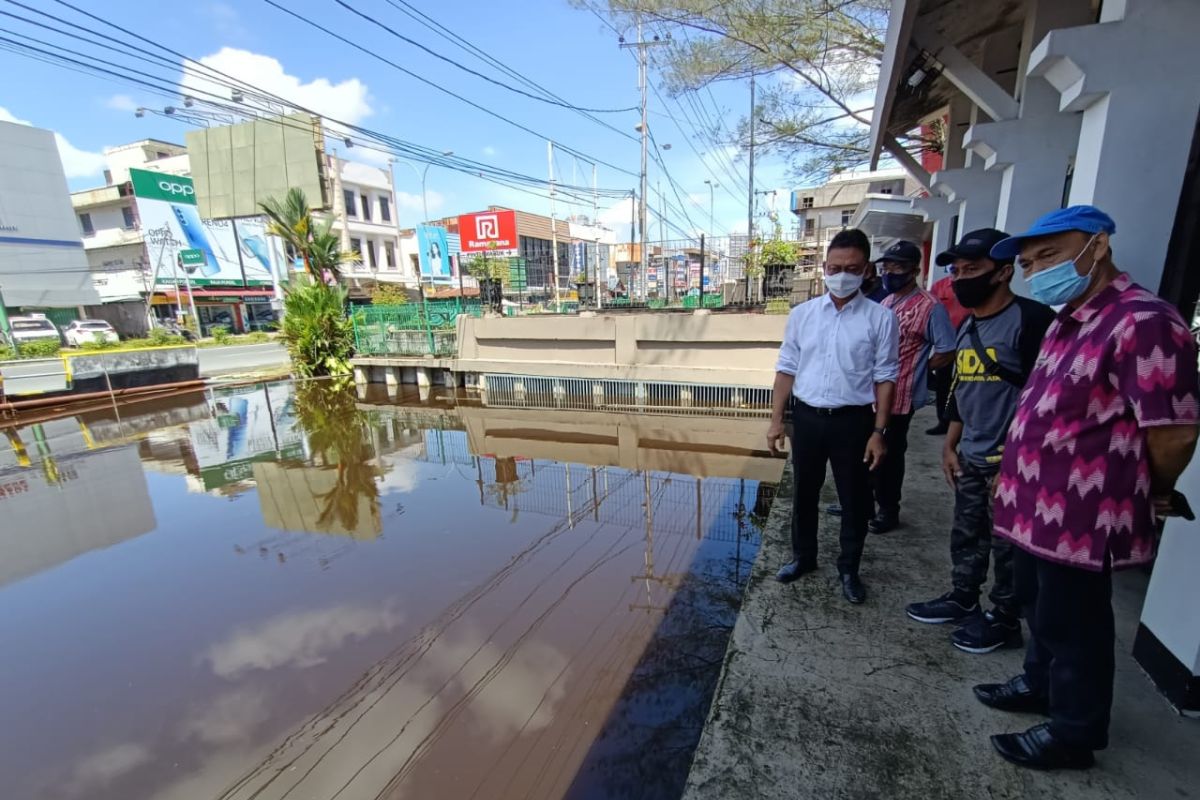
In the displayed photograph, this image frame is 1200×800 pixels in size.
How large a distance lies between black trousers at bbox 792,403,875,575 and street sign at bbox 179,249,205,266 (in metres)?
Answer: 33.4

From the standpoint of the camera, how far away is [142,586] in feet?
15.6

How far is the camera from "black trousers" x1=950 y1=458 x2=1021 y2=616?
2057mm

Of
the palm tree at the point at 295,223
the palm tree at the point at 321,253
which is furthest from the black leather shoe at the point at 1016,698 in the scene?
the palm tree at the point at 295,223

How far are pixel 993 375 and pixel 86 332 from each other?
32.7m

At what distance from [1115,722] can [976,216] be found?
5186 mm

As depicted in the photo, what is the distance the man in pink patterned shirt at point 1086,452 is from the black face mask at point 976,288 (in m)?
0.48

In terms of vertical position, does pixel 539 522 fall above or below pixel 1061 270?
below

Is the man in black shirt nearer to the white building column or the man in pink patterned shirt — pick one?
the man in pink patterned shirt

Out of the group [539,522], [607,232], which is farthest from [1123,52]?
A: [607,232]

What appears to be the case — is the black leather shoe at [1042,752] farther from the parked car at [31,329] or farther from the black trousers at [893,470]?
the parked car at [31,329]

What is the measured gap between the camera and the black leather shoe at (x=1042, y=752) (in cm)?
153

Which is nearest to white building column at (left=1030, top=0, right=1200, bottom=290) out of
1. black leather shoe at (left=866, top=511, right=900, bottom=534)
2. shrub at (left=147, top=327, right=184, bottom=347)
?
black leather shoe at (left=866, top=511, right=900, bottom=534)

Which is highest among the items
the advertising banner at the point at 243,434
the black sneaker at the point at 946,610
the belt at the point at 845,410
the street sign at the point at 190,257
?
the street sign at the point at 190,257

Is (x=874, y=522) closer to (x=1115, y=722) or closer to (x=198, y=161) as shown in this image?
(x=1115, y=722)
